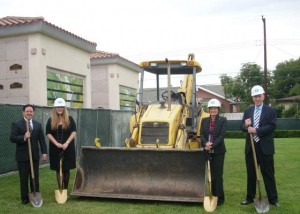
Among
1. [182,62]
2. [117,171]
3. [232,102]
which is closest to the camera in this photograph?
[117,171]

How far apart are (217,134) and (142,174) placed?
1.62 meters

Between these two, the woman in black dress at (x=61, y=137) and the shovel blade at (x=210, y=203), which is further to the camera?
the woman in black dress at (x=61, y=137)

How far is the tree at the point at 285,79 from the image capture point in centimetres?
7262

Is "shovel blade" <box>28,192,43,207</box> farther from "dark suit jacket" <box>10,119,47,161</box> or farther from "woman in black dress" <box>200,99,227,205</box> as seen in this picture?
"woman in black dress" <box>200,99,227,205</box>

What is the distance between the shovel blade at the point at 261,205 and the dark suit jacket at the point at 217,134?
0.99 metres

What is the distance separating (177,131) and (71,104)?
898cm

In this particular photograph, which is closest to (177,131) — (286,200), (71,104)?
(286,200)

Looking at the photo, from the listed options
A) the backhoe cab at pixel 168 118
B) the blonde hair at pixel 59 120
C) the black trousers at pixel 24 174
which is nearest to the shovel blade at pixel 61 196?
the black trousers at pixel 24 174

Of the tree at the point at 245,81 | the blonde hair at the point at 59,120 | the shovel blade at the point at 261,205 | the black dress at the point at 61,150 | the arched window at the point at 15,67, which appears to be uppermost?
the tree at the point at 245,81

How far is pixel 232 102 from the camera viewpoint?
2586 inches

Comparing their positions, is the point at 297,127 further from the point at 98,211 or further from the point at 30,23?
the point at 98,211

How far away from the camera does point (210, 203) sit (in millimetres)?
7016

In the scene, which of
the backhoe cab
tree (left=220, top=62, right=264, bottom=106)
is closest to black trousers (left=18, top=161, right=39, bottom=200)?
the backhoe cab

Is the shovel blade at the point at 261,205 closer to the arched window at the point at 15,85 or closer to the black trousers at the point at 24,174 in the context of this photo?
the black trousers at the point at 24,174
